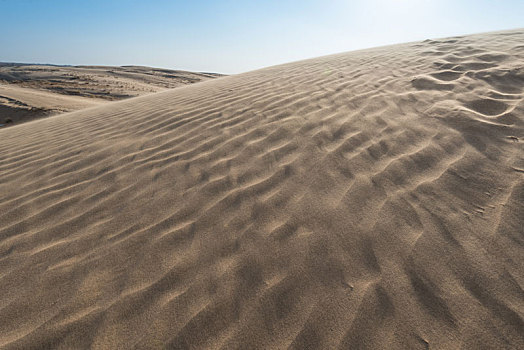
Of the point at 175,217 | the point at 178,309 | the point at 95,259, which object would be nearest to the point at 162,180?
the point at 175,217

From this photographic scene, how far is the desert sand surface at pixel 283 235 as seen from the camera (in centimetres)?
112

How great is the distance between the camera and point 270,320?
1.13 metres

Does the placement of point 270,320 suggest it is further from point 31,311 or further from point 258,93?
point 258,93

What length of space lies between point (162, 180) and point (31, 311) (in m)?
1.13

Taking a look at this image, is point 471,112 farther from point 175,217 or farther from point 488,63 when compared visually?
point 175,217

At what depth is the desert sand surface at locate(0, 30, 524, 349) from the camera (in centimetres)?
112

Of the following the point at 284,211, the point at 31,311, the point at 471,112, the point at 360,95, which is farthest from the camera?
the point at 360,95

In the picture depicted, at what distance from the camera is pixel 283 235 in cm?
152

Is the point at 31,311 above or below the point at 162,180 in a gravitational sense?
below

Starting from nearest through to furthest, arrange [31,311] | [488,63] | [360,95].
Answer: [31,311] → [360,95] → [488,63]

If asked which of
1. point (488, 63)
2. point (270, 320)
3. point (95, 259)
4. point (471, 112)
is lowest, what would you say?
point (270, 320)

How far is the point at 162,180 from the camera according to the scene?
7.07 ft

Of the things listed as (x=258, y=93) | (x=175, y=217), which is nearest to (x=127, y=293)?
(x=175, y=217)

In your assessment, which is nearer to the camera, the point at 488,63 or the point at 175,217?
the point at 175,217
